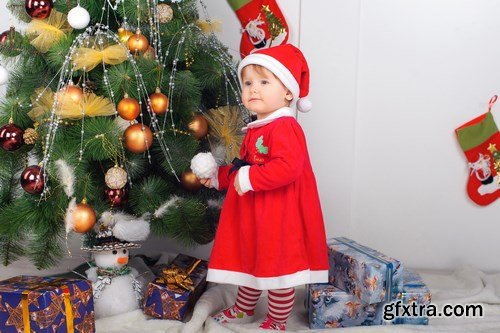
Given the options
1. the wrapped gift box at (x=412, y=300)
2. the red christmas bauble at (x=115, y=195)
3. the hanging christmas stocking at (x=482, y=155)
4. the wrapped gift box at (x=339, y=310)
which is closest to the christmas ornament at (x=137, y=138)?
the red christmas bauble at (x=115, y=195)

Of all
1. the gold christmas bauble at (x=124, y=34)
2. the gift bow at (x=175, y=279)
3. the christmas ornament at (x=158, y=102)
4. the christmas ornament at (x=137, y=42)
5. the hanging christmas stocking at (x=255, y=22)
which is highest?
the hanging christmas stocking at (x=255, y=22)

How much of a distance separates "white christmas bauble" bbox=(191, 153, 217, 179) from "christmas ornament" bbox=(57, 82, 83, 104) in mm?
329

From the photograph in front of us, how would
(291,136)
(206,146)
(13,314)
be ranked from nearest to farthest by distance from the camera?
1. (13,314)
2. (291,136)
3. (206,146)

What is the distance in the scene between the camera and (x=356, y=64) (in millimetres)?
1994

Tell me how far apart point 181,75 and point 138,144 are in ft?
0.74

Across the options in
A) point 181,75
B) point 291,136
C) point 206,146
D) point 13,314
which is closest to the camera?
point 13,314

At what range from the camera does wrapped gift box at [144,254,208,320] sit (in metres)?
1.51

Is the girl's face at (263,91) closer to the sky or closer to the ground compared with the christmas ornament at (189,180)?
closer to the sky

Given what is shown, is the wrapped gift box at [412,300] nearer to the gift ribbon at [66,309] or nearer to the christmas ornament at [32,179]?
the gift ribbon at [66,309]

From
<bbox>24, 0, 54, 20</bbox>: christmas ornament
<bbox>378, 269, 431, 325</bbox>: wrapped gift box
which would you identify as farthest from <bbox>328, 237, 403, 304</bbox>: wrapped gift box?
<bbox>24, 0, 54, 20</bbox>: christmas ornament

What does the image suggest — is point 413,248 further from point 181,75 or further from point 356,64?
point 181,75

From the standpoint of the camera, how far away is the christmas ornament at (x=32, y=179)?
142 cm

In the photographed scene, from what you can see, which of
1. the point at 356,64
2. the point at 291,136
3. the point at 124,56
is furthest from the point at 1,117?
the point at 356,64

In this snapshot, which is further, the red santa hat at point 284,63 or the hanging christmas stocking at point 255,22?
the hanging christmas stocking at point 255,22
